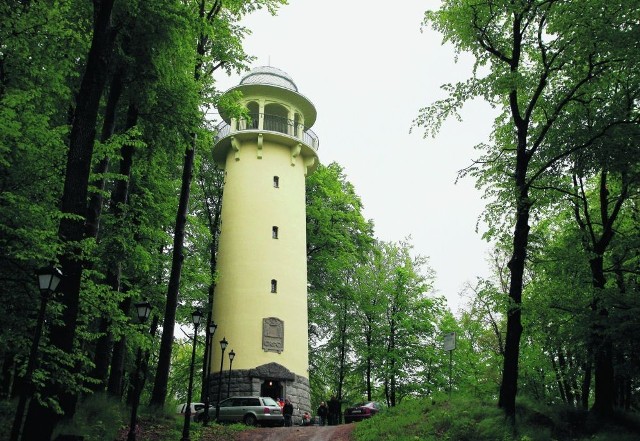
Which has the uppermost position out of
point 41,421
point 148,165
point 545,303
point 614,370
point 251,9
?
point 251,9

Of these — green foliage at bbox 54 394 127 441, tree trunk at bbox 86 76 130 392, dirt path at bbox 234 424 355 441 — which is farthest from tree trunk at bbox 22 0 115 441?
dirt path at bbox 234 424 355 441

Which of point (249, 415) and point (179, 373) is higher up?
point (179, 373)

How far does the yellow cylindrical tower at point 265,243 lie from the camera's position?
77.6ft

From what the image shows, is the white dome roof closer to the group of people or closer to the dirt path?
the group of people

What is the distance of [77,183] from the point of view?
8.55 meters

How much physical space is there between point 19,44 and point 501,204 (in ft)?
36.5

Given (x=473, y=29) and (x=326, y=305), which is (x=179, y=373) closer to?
(x=326, y=305)

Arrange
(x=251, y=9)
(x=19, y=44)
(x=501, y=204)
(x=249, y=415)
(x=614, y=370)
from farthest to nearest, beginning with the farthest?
(x=249, y=415)
(x=251, y=9)
(x=501, y=204)
(x=614, y=370)
(x=19, y=44)

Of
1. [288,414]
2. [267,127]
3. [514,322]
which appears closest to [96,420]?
[514,322]

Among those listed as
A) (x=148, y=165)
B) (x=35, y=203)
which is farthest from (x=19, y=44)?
(x=148, y=165)

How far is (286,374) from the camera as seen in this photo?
77.2 ft

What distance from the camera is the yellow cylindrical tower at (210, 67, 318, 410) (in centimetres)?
2364

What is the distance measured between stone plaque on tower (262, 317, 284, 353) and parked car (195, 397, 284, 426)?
147 inches

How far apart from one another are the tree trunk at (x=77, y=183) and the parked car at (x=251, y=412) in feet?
36.6
